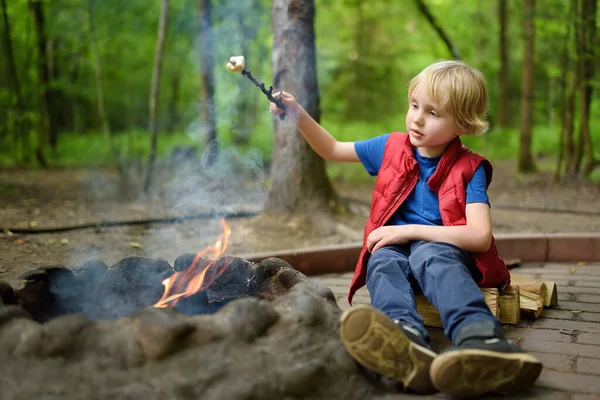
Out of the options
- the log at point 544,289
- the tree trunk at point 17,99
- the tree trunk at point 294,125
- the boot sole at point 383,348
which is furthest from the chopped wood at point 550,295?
the tree trunk at point 17,99

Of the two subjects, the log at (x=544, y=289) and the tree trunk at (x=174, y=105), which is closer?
the log at (x=544, y=289)

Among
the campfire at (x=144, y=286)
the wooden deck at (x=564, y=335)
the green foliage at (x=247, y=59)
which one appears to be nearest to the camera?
the wooden deck at (x=564, y=335)

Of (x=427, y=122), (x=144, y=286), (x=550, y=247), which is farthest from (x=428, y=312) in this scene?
(x=550, y=247)

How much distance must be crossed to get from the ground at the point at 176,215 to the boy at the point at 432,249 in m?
1.82

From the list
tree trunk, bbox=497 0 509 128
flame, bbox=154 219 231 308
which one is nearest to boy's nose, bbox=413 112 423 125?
flame, bbox=154 219 231 308

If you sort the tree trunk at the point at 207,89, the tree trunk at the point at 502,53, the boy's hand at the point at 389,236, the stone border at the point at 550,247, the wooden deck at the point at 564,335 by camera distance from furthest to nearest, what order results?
the tree trunk at the point at 502,53
the tree trunk at the point at 207,89
the stone border at the point at 550,247
the boy's hand at the point at 389,236
the wooden deck at the point at 564,335

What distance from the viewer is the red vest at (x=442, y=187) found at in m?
2.70

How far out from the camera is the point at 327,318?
7.22ft

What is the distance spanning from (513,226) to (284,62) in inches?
112

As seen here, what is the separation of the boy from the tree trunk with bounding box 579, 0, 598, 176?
6980 millimetres

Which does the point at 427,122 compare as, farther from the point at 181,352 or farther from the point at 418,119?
the point at 181,352

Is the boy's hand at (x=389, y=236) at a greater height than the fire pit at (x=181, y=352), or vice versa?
the boy's hand at (x=389, y=236)

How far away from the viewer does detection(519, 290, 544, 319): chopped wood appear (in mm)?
3010

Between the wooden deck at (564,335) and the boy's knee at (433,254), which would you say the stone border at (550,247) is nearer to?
the wooden deck at (564,335)
